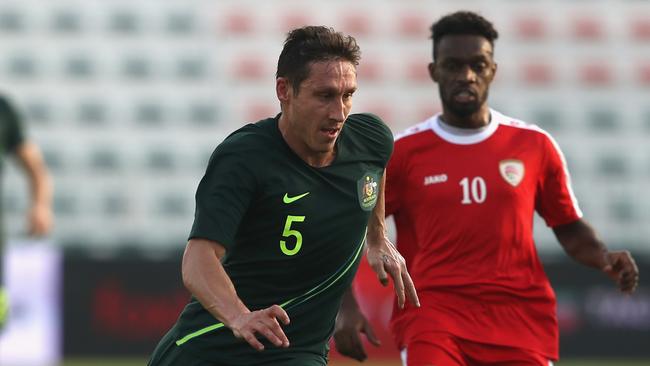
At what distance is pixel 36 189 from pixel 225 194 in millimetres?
4418

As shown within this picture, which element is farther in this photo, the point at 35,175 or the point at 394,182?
the point at 35,175

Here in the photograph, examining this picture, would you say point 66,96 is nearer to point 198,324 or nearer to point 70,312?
point 70,312

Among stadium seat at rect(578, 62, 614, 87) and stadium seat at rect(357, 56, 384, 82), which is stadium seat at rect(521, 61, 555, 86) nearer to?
stadium seat at rect(578, 62, 614, 87)

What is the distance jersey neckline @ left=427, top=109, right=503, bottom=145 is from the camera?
7.34 metres

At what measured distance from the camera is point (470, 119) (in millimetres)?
7367

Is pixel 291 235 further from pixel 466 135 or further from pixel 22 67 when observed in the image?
pixel 22 67

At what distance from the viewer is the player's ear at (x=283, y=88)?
18.2 feet

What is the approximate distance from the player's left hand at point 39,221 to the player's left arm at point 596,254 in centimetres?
368

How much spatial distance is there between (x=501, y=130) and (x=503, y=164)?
0.28m

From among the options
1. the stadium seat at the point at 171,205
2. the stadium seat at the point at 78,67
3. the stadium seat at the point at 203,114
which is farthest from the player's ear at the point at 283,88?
the stadium seat at the point at 78,67

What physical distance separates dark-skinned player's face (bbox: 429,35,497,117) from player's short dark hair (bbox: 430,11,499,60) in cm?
4

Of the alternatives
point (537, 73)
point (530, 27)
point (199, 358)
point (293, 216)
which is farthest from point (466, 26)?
point (530, 27)

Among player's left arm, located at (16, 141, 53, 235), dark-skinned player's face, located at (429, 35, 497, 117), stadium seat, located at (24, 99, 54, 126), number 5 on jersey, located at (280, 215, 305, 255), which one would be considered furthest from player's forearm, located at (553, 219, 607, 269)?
stadium seat, located at (24, 99, 54, 126)

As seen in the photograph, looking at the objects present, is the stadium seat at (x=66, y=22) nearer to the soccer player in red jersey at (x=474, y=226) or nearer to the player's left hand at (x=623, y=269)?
the soccer player in red jersey at (x=474, y=226)
